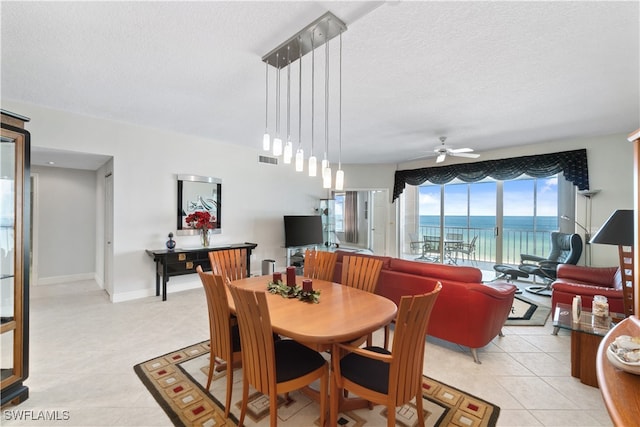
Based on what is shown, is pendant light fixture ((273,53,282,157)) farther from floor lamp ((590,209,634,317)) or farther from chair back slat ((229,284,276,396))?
floor lamp ((590,209,634,317))

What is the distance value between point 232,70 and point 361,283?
7.76 ft

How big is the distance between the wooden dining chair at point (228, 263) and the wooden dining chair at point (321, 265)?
758mm

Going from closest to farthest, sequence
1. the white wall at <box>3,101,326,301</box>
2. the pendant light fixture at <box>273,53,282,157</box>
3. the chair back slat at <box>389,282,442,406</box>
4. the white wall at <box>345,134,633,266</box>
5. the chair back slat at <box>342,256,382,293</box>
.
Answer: the chair back slat at <box>389,282,442,406</box>
the pendant light fixture at <box>273,53,282,157</box>
the chair back slat at <box>342,256,382,293</box>
the white wall at <box>3,101,326,301</box>
the white wall at <box>345,134,633,266</box>

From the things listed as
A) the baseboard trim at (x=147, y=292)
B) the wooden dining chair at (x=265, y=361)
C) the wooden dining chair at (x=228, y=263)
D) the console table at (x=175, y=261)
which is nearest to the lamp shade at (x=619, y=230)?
the wooden dining chair at (x=265, y=361)

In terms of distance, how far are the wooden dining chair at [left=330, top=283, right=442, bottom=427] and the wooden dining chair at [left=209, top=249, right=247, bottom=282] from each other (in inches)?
65.2

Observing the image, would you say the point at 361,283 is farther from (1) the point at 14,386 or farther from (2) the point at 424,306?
(1) the point at 14,386

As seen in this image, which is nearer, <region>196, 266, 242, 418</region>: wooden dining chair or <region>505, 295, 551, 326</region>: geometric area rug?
<region>196, 266, 242, 418</region>: wooden dining chair

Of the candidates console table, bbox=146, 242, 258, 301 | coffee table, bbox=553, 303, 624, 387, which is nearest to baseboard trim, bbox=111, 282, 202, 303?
console table, bbox=146, 242, 258, 301

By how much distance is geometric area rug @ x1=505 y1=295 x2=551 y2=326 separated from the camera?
348 cm

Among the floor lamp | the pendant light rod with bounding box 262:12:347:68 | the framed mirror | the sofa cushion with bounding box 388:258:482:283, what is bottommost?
the sofa cushion with bounding box 388:258:482:283

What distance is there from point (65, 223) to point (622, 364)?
7.12m

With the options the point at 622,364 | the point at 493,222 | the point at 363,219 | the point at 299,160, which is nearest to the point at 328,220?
the point at 363,219

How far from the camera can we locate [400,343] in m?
1.45

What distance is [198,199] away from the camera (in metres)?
4.86
